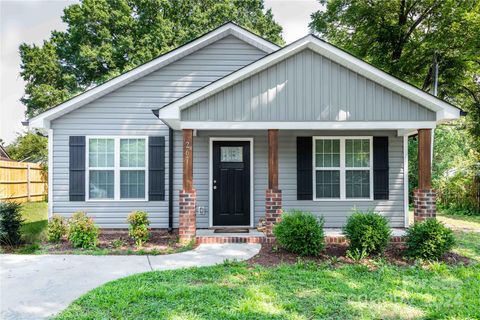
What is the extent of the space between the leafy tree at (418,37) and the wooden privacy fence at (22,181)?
15011 mm

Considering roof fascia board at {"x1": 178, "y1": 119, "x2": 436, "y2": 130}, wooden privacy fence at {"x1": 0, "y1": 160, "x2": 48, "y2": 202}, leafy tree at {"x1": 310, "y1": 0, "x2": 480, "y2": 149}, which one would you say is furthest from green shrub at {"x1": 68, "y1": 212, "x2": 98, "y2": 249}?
leafy tree at {"x1": 310, "y1": 0, "x2": 480, "y2": 149}

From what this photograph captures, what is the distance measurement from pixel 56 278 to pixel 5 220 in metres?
2.96

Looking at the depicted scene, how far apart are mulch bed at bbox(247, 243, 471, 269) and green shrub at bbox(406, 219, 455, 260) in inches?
7.5

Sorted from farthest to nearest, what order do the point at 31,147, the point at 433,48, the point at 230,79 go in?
the point at 31,147 → the point at 433,48 → the point at 230,79

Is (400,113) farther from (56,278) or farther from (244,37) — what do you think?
(56,278)

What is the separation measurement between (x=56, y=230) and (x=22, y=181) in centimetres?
941

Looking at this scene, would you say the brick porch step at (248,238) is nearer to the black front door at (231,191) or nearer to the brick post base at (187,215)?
the brick post base at (187,215)

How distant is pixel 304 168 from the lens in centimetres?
834

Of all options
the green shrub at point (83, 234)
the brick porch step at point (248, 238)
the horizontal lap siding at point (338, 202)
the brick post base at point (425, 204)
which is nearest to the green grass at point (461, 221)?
the horizontal lap siding at point (338, 202)

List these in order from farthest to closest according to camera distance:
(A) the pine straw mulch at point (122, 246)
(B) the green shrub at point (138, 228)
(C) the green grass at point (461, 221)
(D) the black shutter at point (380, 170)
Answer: (C) the green grass at point (461, 221), (D) the black shutter at point (380, 170), (B) the green shrub at point (138, 228), (A) the pine straw mulch at point (122, 246)

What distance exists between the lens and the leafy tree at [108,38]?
21875mm

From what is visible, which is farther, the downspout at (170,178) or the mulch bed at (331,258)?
the downspout at (170,178)

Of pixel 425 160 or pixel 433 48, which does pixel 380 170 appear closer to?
pixel 425 160

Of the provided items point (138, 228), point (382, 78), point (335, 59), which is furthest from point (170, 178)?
point (382, 78)
